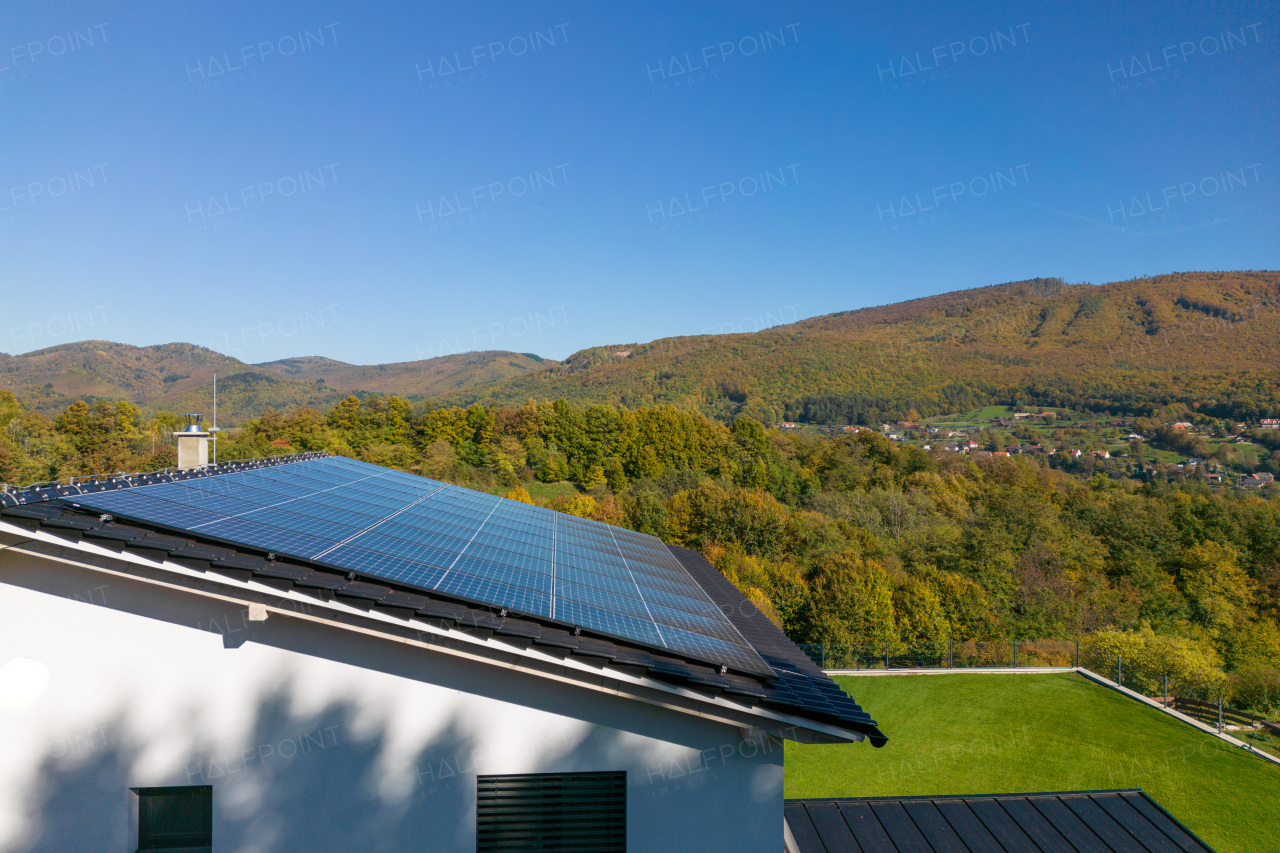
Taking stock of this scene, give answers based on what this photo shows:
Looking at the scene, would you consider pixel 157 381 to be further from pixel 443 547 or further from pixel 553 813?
pixel 553 813

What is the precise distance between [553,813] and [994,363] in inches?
5102

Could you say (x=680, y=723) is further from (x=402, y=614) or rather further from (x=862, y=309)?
(x=862, y=309)

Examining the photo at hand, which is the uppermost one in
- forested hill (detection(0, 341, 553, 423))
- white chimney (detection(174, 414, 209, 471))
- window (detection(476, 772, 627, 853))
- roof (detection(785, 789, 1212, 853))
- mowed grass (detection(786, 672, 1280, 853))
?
forested hill (detection(0, 341, 553, 423))

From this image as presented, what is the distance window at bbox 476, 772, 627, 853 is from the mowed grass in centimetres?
1376

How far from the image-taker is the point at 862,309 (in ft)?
543

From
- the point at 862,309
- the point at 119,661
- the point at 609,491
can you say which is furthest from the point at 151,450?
the point at 862,309

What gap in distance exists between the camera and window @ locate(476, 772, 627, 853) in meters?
5.29

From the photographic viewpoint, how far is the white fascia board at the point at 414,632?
4645mm

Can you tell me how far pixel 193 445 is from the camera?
Result: 1273 cm

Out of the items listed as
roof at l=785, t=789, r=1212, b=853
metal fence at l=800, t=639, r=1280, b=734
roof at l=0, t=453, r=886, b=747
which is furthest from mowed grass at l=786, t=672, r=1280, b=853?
roof at l=0, t=453, r=886, b=747

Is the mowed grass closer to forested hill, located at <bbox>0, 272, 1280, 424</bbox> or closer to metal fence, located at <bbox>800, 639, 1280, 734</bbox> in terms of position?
metal fence, located at <bbox>800, 639, 1280, 734</bbox>

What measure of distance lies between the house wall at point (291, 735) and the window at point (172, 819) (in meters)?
0.11

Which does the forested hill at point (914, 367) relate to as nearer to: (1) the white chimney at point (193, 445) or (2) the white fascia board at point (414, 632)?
(1) the white chimney at point (193, 445)

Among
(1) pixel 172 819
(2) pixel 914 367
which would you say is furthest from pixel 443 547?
(2) pixel 914 367
